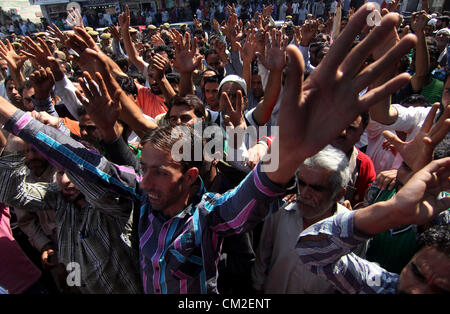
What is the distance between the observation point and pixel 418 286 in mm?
1005

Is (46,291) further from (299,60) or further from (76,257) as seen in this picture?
(299,60)

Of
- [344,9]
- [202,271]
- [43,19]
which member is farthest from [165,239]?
[43,19]

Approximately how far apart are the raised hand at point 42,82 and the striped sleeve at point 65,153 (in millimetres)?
1465

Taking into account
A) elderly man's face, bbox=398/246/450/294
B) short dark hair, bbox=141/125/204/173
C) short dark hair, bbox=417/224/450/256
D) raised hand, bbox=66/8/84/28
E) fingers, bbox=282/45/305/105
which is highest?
raised hand, bbox=66/8/84/28

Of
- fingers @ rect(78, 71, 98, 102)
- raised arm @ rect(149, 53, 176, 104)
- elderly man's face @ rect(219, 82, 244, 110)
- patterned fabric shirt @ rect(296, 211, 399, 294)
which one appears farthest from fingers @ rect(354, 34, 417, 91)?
raised arm @ rect(149, 53, 176, 104)

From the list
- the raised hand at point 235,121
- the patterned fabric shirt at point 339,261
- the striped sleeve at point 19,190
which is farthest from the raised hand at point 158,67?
the patterned fabric shirt at point 339,261

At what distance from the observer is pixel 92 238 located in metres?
1.52

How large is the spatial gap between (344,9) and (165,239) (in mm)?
17906

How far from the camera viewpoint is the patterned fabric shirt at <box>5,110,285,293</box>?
1.22 meters

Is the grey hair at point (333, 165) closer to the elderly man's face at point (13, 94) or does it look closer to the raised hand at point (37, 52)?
the raised hand at point (37, 52)

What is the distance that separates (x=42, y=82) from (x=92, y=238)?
1.77 metres

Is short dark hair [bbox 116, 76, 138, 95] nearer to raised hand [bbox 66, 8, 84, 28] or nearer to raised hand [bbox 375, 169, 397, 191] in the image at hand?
raised hand [bbox 66, 8, 84, 28]

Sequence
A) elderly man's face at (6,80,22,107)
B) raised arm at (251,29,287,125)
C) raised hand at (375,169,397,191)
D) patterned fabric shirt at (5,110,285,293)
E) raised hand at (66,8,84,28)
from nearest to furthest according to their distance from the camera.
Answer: patterned fabric shirt at (5,110,285,293)
raised hand at (375,169,397,191)
raised arm at (251,29,287,125)
raised hand at (66,8,84,28)
elderly man's face at (6,80,22,107)

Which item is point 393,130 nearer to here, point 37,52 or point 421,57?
point 421,57
